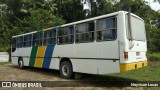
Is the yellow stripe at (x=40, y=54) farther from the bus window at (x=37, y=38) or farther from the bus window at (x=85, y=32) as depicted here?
the bus window at (x=85, y=32)

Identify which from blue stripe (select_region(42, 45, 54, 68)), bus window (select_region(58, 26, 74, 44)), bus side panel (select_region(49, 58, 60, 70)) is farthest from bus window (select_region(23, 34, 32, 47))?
bus window (select_region(58, 26, 74, 44))

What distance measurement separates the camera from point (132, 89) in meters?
9.72

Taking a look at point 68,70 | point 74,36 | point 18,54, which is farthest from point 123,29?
point 18,54

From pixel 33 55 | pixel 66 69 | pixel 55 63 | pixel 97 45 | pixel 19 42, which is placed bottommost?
pixel 66 69

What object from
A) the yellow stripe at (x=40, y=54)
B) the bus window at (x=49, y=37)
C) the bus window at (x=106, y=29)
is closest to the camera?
the bus window at (x=106, y=29)

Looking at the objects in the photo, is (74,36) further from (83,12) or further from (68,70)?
(83,12)

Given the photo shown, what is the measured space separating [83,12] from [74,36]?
93.2 ft

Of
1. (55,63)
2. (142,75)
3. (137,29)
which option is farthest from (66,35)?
(142,75)

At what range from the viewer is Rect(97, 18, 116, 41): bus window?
9961mm

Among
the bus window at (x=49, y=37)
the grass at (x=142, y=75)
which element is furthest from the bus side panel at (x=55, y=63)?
the grass at (x=142, y=75)

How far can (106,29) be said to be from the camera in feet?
33.6

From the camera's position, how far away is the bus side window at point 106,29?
9.96 metres

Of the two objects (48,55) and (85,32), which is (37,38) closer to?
(48,55)

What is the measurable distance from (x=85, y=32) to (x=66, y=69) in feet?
8.27
